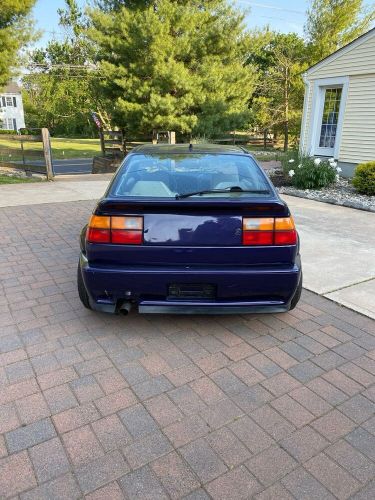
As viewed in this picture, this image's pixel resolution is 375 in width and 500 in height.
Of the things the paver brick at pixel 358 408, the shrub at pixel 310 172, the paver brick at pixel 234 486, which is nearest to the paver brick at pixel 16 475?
the paver brick at pixel 234 486

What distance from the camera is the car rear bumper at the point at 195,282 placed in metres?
2.67

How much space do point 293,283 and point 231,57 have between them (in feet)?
52.0

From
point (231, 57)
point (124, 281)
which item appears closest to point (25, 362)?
point (124, 281)

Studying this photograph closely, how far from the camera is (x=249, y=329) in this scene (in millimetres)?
3104

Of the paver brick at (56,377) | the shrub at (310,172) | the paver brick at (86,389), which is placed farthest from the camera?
the shrub at (310,172)

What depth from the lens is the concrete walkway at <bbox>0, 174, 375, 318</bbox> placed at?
12.7 ft

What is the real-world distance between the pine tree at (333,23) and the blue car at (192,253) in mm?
21578

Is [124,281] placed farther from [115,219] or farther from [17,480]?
[17,480]

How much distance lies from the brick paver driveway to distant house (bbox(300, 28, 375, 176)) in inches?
335

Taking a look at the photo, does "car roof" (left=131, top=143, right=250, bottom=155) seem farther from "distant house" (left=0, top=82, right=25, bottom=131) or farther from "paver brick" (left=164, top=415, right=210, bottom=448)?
"distant house" (left=0, top=82, right=25, bottom=131)

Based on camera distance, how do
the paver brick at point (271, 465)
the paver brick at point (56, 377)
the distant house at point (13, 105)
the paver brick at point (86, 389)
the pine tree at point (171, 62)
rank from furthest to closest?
the distant house at point (13, 105) → the pine tree at point (171, 62) → the paver brick at point (56, 377) → the paver brick at point (86, 389) → the paver brick at point (271, 465)

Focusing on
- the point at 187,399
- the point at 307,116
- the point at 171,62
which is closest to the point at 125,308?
the point at 187,399

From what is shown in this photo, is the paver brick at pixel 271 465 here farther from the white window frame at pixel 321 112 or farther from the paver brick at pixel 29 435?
the white window frame at pixel 321 112

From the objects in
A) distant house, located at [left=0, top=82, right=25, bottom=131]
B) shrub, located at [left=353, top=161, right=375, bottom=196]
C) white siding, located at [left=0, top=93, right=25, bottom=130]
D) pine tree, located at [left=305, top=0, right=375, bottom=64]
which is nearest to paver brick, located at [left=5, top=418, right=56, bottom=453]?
shrub, located at [left=353, top=161, right=375, bottom=196]
